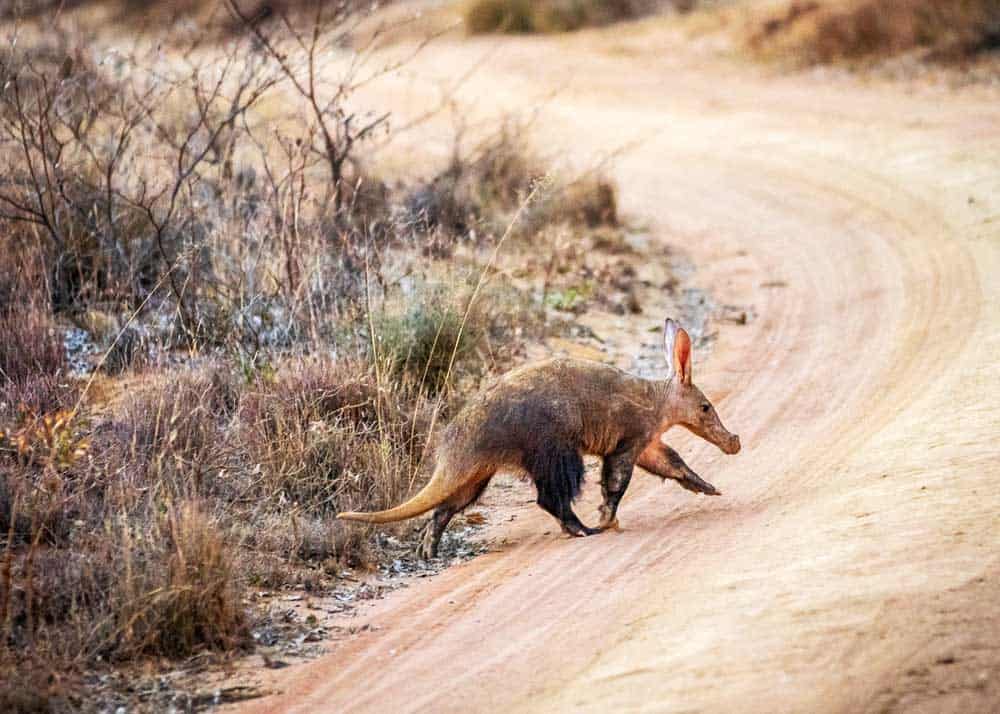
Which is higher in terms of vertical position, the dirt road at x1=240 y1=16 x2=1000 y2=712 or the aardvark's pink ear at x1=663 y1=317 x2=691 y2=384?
the aardvark's pink ear at x1=663 y1=317 x2=691 y2=384

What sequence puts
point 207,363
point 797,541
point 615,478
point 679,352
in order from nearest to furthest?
point 797,541 < point 615,478 < point 679,352 < point 207,363

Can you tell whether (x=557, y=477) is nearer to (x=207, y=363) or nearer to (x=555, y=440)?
(x=555, y=440)

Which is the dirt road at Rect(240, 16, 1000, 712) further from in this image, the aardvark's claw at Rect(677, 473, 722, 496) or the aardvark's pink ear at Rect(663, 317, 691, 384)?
the aardvark's pink ear at Rect(663, 317, 691, 384)

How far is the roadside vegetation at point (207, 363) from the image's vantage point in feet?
17.4

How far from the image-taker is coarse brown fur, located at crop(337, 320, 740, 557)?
6.16 m

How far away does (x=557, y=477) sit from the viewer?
20.3ft

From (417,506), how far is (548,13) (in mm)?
18392

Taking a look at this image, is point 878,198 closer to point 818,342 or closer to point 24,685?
point 818,342

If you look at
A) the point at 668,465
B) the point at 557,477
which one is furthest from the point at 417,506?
the point at 668,465

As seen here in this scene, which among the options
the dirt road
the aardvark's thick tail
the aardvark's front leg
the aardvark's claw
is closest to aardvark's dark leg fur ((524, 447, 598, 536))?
the dirt road

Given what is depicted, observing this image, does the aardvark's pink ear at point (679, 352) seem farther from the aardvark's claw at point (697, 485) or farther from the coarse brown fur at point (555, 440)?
the aardvark's claw at point (697, 485)

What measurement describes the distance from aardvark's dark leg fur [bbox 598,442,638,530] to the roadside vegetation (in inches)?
38.0

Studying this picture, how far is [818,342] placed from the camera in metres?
9.40

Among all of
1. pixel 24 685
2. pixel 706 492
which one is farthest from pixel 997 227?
pixel 24 685
